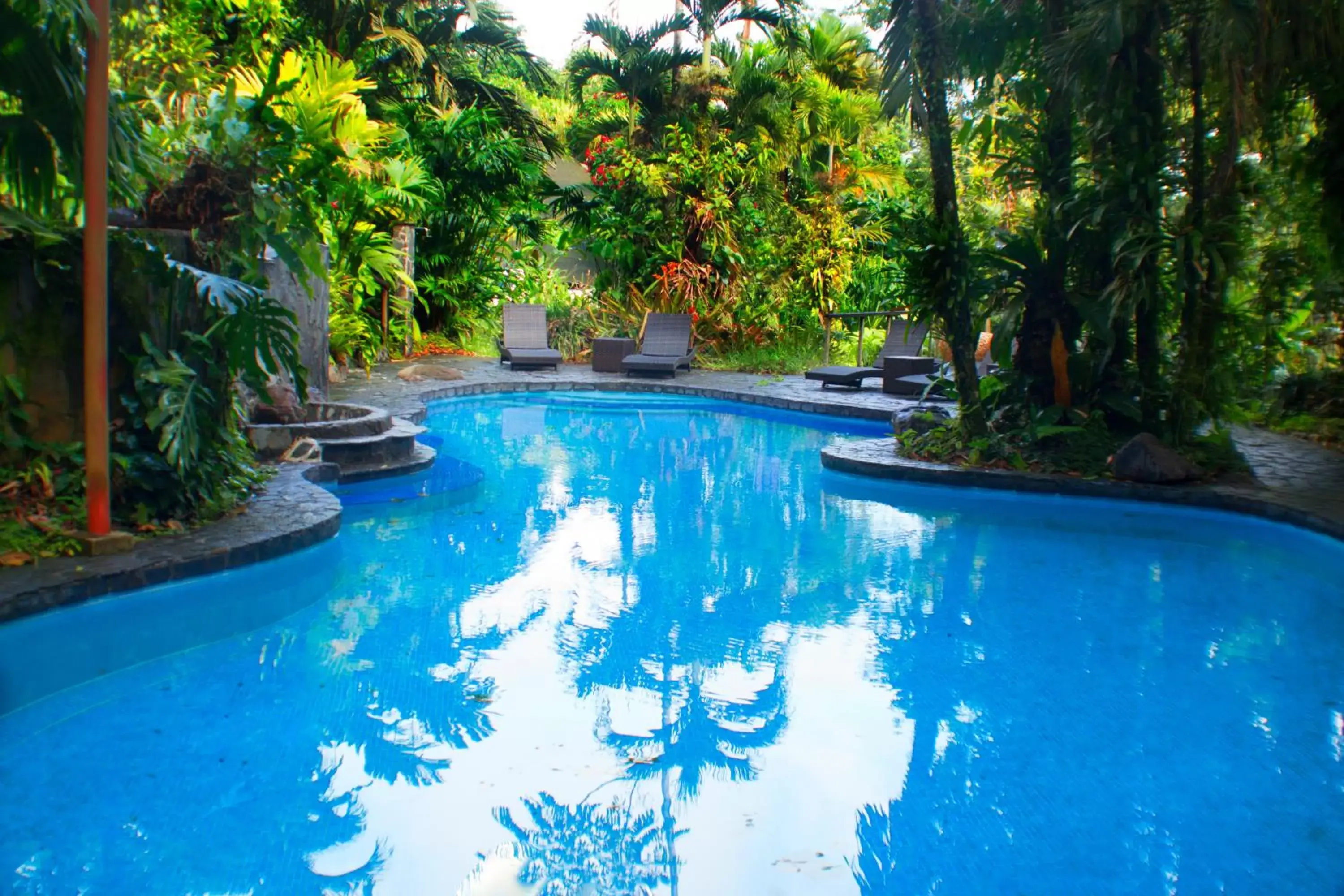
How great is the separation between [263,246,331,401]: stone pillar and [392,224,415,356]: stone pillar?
521cm

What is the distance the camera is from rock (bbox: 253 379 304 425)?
316 inches

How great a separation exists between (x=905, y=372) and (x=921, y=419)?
12.9 feet

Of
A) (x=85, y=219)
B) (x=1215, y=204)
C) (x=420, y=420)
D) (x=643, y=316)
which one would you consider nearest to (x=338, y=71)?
(x=420, y=420)

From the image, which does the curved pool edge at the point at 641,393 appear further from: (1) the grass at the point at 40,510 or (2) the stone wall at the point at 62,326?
(1) the grass at the point at 40,510

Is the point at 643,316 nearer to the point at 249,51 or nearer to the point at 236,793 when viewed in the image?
the point at 249,51

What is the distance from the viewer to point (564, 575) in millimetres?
5988

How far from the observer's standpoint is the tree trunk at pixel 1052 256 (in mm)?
8195

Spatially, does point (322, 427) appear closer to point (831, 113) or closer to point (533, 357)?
point (533, 357)

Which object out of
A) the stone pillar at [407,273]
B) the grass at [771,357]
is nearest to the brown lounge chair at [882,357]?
the grass at [771,357]

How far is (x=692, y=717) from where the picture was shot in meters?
4.07

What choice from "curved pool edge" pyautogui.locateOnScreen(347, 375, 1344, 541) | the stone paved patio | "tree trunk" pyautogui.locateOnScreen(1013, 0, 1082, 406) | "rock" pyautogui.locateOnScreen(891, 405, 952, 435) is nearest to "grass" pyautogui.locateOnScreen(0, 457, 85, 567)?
the stone paved patio

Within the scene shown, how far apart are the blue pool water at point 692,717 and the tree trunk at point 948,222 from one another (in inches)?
68.2

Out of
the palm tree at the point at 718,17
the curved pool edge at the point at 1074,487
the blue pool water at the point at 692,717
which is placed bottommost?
the blue pool water at the point at 692,717

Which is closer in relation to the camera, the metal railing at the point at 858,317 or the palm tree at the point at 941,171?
the palm tree at the point at 941,171
